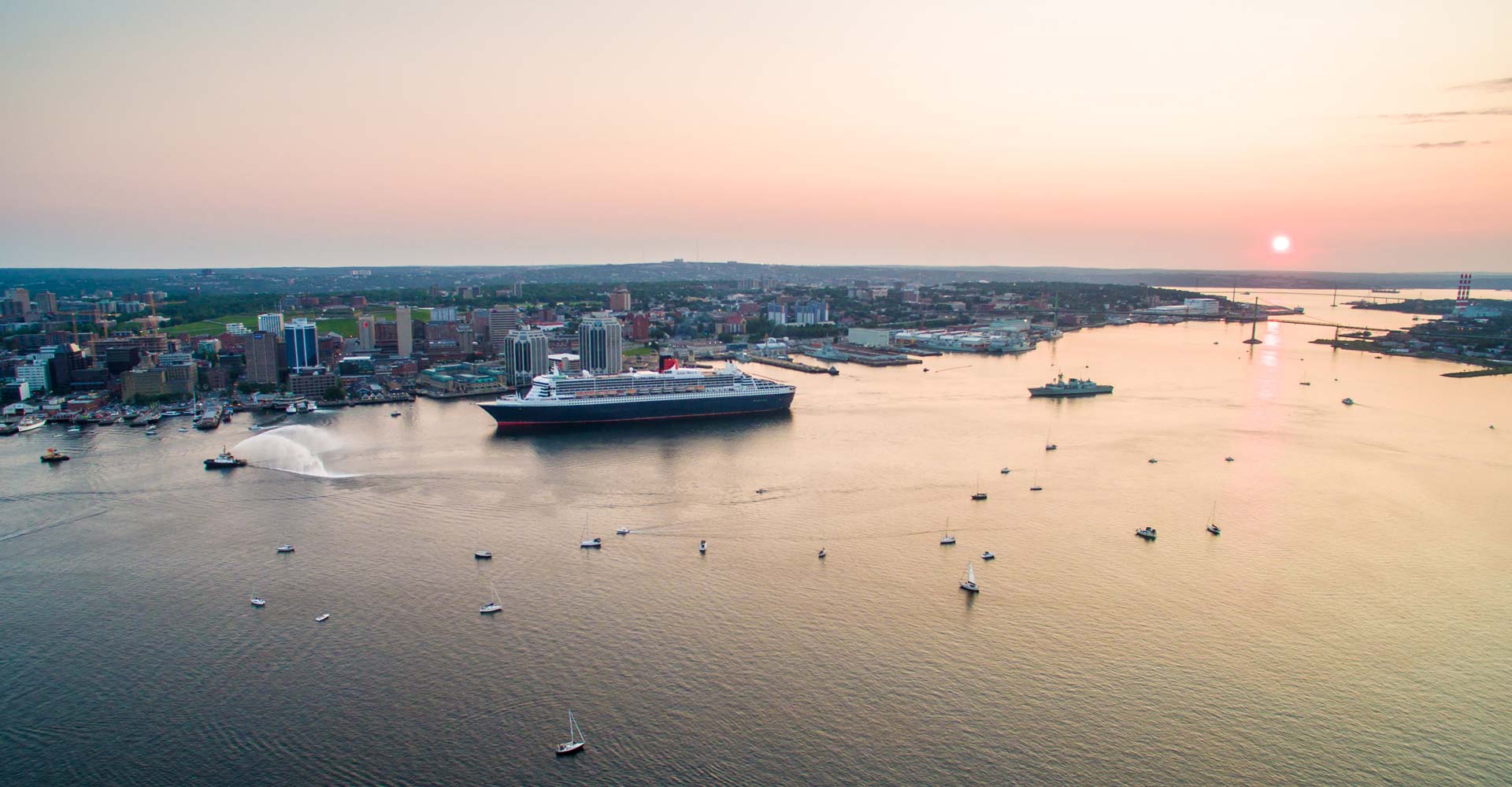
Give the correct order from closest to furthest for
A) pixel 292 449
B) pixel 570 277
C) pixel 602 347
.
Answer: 1. pixel 292 449
2. pixel 602 347
3. pixel 570 277

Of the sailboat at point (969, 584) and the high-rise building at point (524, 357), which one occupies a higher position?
the high-rise building at point (524, 357)

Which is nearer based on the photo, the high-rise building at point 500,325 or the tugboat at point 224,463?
the tugboat at point 224,463

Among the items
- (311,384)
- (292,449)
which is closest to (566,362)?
(311,384)

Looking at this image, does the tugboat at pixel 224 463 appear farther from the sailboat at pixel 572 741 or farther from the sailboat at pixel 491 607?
the sailboat at pixel 572 741

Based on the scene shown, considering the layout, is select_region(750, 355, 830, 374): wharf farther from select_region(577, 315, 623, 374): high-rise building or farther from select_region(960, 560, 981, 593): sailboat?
select_region(960, 560, 981, 593): sailboat

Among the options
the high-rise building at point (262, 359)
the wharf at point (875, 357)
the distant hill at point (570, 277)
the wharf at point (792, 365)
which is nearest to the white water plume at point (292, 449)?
the high-rise building at point (262, 359)

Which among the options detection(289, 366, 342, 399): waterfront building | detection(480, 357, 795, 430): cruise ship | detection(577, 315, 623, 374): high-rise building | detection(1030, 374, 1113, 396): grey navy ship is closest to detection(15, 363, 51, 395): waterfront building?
detection(289, 366, 342, 399): waterfront building

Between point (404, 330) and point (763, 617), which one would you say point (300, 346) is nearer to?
point (404, 330)

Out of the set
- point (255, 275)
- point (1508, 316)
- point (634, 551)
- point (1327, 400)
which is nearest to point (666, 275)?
point (255, 275)
